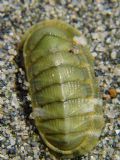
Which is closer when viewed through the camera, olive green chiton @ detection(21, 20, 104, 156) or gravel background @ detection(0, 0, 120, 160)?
olive green chiton @ detection(21, 20, 104, 156)

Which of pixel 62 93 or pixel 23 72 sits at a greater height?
pixel 23 72

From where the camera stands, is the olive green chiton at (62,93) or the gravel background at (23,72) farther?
the gravel background at (23,72)

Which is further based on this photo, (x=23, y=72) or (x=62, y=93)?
(x=23, y=72)

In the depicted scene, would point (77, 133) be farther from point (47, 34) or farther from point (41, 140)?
point (47, 34)
